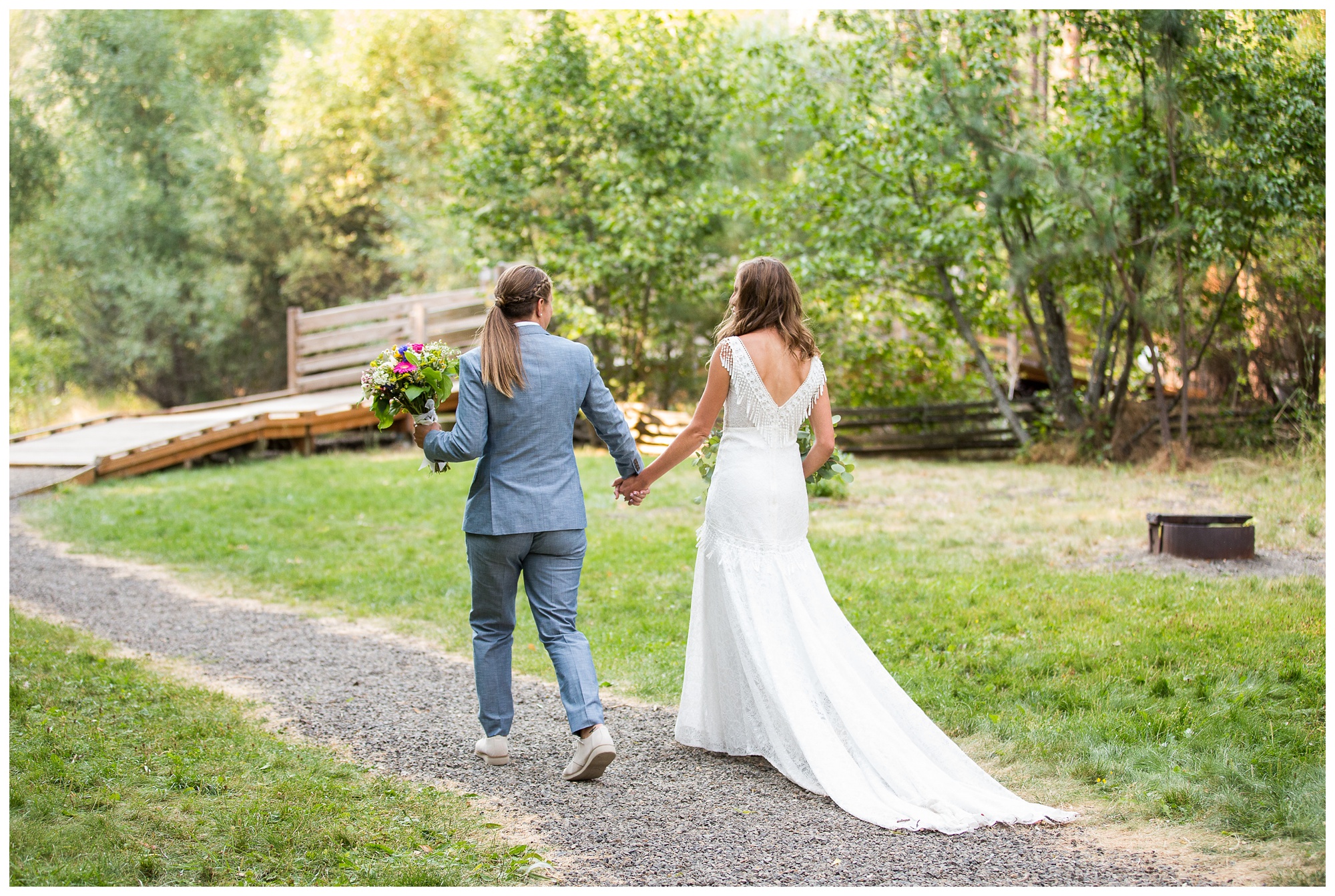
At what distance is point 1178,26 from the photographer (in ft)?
37.9

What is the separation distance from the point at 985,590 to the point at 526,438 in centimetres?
395

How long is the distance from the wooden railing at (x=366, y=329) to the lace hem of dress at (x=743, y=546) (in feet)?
43.8

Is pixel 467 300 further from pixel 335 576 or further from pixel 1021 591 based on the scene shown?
pixel 1021 591

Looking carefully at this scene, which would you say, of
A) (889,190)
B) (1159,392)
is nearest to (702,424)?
(889,190)

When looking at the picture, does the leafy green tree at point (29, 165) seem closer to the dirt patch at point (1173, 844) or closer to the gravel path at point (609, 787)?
the gravel path at point (609, 787)

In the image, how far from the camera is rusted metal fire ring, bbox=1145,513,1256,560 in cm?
760

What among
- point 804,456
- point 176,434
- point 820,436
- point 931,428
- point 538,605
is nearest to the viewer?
point 538,605

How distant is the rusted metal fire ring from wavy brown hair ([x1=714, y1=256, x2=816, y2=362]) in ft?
15.5

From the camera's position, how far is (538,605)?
4141mm

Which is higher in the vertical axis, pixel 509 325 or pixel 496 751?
pixel 509 325

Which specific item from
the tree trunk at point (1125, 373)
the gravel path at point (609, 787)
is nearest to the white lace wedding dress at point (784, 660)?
the gravel path at point (609, 787)

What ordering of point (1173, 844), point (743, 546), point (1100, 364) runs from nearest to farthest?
point (1173, 844), point (743, 546), point (1100, 364)

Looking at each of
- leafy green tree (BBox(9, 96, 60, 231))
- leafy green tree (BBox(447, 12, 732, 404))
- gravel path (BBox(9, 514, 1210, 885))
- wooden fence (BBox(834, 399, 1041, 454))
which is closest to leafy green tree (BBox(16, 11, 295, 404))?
leafy green tree (BBox(9, 96, 60, 231))

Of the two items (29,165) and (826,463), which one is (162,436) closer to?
(29,165)
